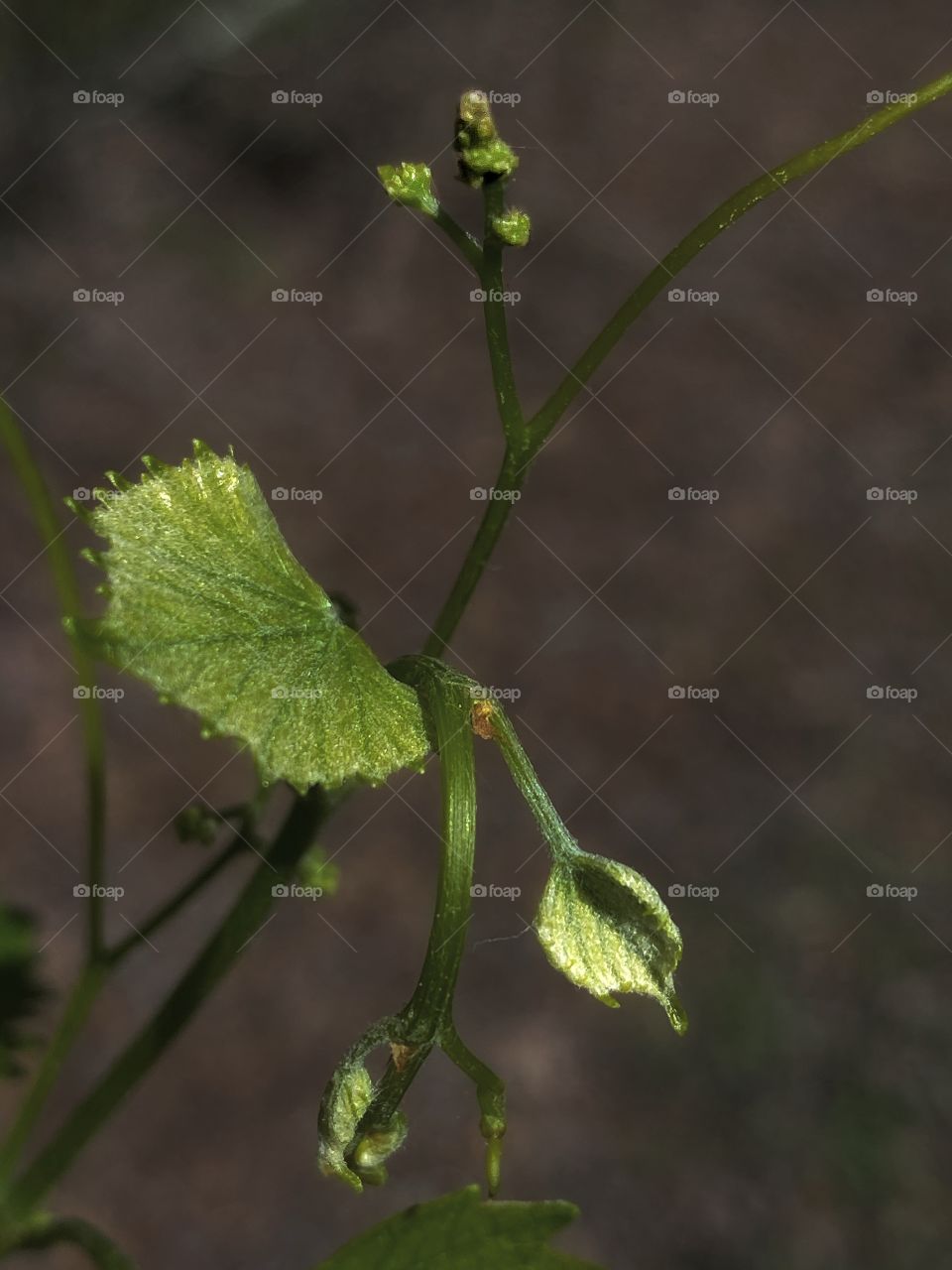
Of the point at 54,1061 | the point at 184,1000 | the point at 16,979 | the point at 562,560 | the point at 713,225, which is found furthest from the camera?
the point at 562,560

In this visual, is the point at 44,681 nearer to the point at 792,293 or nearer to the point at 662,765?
the point at 662,765

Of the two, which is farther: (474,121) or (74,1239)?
(74,1239)

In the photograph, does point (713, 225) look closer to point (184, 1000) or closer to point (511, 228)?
point (511, 228)

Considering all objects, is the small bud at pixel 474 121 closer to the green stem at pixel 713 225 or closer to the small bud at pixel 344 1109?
the green stem at pixel 713 225

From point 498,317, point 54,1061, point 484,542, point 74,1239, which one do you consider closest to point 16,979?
point 54,1061

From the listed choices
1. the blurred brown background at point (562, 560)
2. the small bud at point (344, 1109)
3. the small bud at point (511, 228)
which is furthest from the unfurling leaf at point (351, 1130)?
the blurred brown background at point (562, 560)

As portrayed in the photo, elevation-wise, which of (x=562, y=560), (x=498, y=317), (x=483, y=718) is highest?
(x=498, y=317)

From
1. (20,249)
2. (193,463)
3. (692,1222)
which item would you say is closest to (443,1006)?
(193,463)
